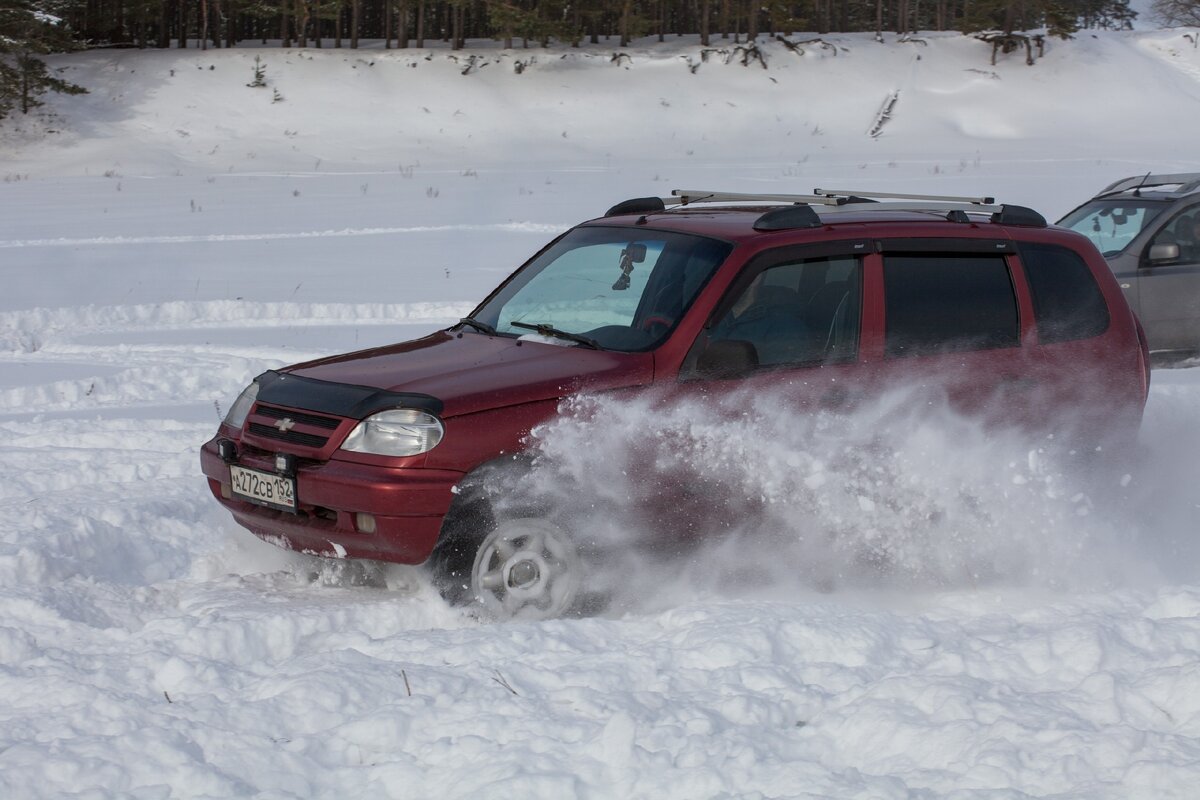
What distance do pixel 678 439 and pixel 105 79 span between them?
1658 inches

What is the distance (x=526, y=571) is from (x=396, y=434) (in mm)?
710

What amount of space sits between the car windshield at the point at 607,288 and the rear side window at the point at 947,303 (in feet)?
2.63

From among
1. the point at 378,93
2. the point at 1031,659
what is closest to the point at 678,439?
the point at 1031,659

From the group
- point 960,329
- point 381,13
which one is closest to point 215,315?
point 960,329

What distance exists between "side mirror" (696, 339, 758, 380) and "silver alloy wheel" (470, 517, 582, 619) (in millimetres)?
870

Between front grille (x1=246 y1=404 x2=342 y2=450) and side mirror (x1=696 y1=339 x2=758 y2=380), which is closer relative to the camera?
front grille (x1=246 y1=404 x2=342 y2=450)

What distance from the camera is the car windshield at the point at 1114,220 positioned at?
454 inches

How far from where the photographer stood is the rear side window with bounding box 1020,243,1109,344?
20.6ft

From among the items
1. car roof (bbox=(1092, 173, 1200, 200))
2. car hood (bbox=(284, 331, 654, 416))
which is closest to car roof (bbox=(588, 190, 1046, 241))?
car hood (bbox=(284, 331, 654, 416))

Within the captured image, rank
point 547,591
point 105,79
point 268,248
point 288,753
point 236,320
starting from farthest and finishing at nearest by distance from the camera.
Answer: point 105,79 < point 268,248 < point 236,320 < point 547,591 < point 288,753

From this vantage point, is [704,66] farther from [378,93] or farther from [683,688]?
[683,688]

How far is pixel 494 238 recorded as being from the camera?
61.8 feet

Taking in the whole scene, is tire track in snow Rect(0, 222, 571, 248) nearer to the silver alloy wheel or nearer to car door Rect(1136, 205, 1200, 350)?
car door Rect(1136, 205, 1200, 350)

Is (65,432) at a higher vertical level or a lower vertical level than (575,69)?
lower
